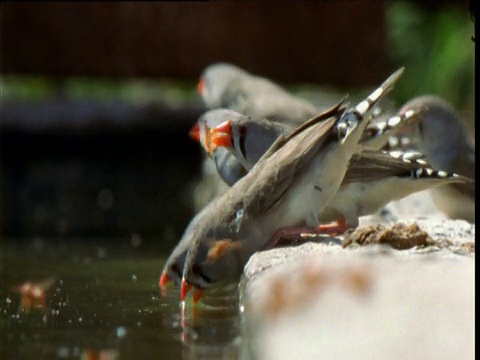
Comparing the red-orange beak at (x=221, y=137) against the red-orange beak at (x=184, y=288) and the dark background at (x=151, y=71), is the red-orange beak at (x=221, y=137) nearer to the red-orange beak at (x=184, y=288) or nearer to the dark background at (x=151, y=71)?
the red-orange beak at (x=184, y=288)

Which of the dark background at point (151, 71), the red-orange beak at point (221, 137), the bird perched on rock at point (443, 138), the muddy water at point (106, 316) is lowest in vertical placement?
the muddy water at point (106, 316)

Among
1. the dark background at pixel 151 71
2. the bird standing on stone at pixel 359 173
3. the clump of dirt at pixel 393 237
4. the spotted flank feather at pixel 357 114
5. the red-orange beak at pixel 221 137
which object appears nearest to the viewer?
the clump of dirt at pixel 393 237

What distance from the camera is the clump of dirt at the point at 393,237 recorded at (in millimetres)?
4828

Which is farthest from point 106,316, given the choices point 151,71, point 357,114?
point 151,71

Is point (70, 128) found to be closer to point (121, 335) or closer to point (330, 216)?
point (330, 216)

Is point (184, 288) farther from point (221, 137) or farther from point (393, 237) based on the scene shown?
point (221, 137)

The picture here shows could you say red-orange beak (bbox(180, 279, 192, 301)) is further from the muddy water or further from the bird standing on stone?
the bird standing on stone

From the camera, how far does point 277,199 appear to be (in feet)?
18.2

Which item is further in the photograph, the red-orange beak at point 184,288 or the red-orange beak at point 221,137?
the red-orange beak at point 221,137

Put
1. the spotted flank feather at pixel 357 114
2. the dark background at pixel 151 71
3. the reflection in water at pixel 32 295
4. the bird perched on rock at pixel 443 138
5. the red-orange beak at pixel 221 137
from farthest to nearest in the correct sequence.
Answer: the dark background at pixel 151 71 → the bird perched on rock at pixel 443 138 → the red-orange beak at pixel 221 137 → the spotted flank feather at pixel 357 114 → the reflection in water at pixel 32 295

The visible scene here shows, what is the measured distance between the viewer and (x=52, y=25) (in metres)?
16.5

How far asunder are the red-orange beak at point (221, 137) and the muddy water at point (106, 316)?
2.63ft

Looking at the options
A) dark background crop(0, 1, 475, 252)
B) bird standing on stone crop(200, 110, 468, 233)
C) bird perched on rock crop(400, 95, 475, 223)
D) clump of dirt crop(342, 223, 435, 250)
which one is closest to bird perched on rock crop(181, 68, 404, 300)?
bird standing on stone crop(200, 110, 468, 233)

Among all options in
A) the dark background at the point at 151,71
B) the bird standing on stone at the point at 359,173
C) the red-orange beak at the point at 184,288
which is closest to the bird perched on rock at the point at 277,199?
the red-orange beak at the point at 184,288
